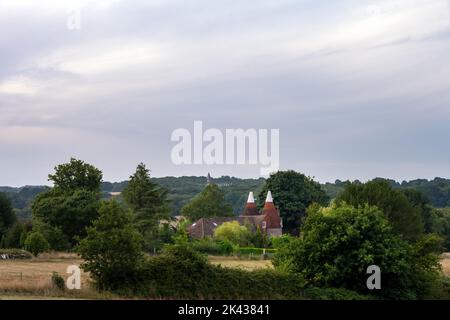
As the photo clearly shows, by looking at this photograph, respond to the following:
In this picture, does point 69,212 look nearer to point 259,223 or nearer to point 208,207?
point 259,223

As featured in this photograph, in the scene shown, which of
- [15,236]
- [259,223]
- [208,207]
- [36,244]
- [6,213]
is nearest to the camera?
[36,244]

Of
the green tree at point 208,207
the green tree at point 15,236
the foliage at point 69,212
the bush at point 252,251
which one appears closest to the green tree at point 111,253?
the foliage at point 69,212

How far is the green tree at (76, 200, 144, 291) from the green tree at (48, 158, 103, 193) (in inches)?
1502

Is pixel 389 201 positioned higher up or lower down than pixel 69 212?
higher up

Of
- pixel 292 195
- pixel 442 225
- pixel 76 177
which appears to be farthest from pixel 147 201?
pixel 442 225

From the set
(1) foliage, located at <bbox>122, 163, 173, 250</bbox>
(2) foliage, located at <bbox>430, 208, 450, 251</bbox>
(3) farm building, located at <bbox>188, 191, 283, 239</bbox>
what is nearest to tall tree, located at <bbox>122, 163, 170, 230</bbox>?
(1) foliage, located at <bbox>122, 163, 173, 250</bbox>

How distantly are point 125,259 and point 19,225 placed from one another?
35.4 meters

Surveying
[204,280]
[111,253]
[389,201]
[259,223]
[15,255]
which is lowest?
[15,255]

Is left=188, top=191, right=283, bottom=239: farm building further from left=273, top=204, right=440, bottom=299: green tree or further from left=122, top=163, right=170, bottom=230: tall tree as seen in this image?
left=273, top=204, right=440, bottom=299: green tree

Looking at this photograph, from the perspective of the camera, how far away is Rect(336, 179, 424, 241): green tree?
66562mm

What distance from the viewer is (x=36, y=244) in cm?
5859

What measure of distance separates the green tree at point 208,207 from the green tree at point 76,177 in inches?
1655

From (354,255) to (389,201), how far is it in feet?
98.5
